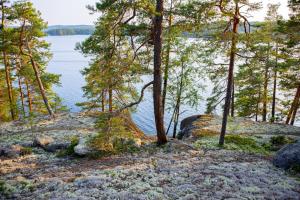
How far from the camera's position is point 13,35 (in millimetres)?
24078

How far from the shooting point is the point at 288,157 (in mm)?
12172

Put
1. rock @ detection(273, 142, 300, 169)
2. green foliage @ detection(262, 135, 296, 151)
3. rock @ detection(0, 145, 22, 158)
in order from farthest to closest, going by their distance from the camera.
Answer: green foliage @ detection(262, 135, 296, 151) < rock @ detection(0, 145, 22, 158) < rock @ detection(273, 142, 300, 169)

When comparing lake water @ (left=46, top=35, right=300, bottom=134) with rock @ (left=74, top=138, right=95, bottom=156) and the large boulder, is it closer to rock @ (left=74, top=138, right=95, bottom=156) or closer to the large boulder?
the large boulder

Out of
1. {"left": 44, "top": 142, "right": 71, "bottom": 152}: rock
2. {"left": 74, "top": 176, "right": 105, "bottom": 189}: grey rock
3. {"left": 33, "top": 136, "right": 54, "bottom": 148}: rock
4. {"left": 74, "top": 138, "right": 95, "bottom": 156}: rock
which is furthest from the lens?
{"left": 33, "top": 136, "right": 54, "bottom": 148}: rock

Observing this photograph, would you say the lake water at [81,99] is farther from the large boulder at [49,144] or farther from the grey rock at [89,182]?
the grey rock at [89,182]

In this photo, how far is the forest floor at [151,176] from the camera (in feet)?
29.9

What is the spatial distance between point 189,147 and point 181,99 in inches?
442

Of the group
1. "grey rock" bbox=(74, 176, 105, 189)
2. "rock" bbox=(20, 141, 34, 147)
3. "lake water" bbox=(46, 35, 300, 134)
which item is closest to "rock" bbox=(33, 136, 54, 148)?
"rock" bbox=(20, 141, 34, 147)

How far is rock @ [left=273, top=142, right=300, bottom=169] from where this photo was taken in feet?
39.1

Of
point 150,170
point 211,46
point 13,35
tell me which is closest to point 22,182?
point 150,170

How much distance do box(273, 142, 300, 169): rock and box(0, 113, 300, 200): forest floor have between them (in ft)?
1.47

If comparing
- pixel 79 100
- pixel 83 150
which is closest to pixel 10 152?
pixel 83 150

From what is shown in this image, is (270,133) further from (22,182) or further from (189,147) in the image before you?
(22,182)

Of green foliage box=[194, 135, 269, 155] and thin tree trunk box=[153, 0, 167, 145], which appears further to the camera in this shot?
green foliage box=[194, 135, 269, 155]
